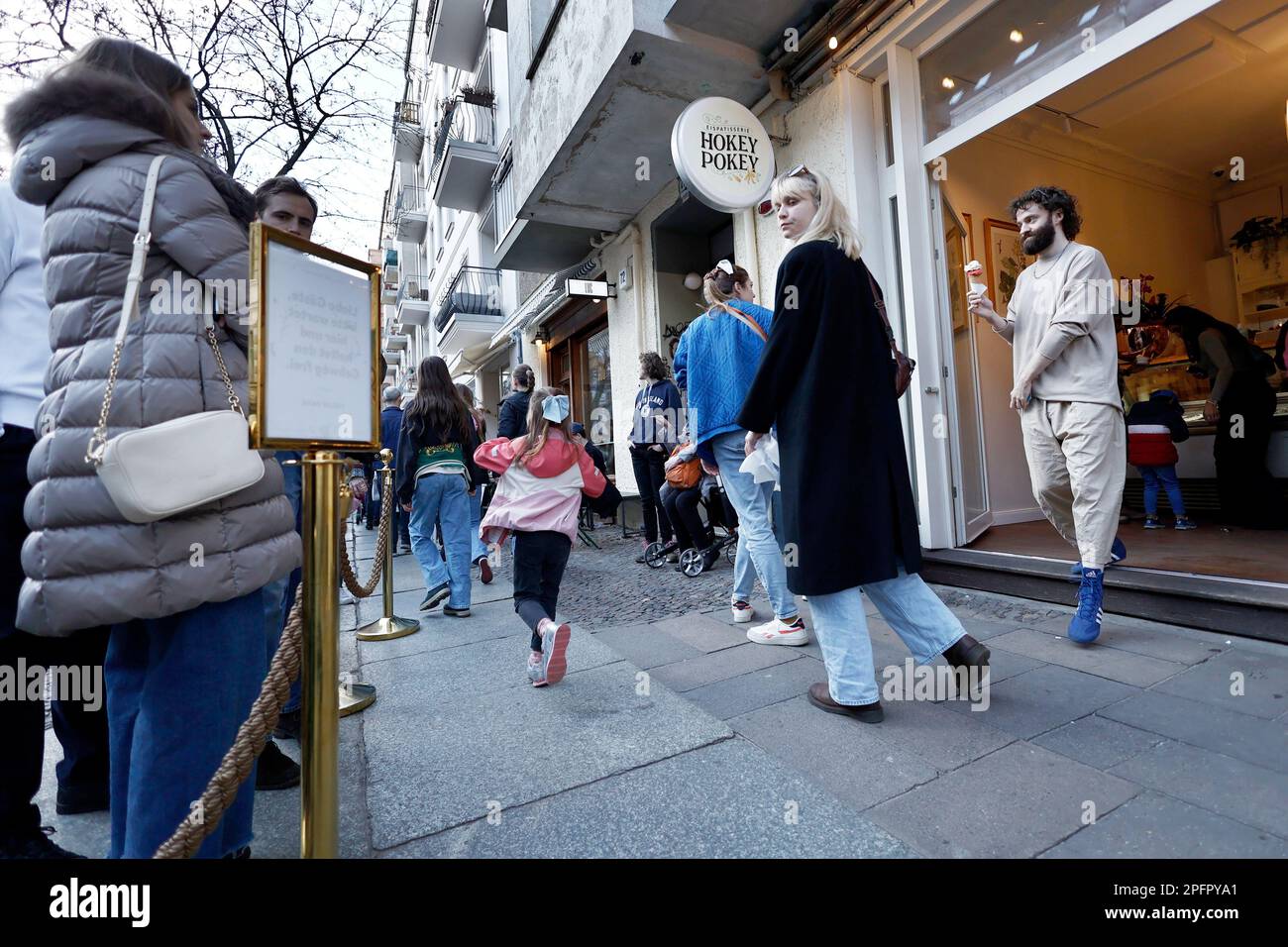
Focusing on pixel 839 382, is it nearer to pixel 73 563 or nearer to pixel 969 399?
pixel 73 563

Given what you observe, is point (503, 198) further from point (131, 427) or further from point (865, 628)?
point (131, 427)

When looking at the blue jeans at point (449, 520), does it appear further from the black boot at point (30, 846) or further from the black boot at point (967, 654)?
the black boot at point (967, 654)

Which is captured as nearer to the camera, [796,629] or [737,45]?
[796,629]

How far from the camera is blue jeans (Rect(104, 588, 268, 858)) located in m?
1.41

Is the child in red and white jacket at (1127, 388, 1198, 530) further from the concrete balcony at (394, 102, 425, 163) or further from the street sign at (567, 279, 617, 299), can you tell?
the concrete balcony at (394, 102, 425, 163)

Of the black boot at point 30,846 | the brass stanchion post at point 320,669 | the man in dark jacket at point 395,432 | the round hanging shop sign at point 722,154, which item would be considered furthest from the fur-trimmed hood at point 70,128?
the round hanging shop sign at point 722,154

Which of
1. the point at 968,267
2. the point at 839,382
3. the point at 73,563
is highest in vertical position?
the point at 968,267

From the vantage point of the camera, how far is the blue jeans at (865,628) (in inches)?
97.2

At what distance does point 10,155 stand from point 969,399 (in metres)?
5.80

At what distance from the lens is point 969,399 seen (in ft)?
17.6

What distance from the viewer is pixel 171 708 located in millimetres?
1428

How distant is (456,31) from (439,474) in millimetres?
16230
